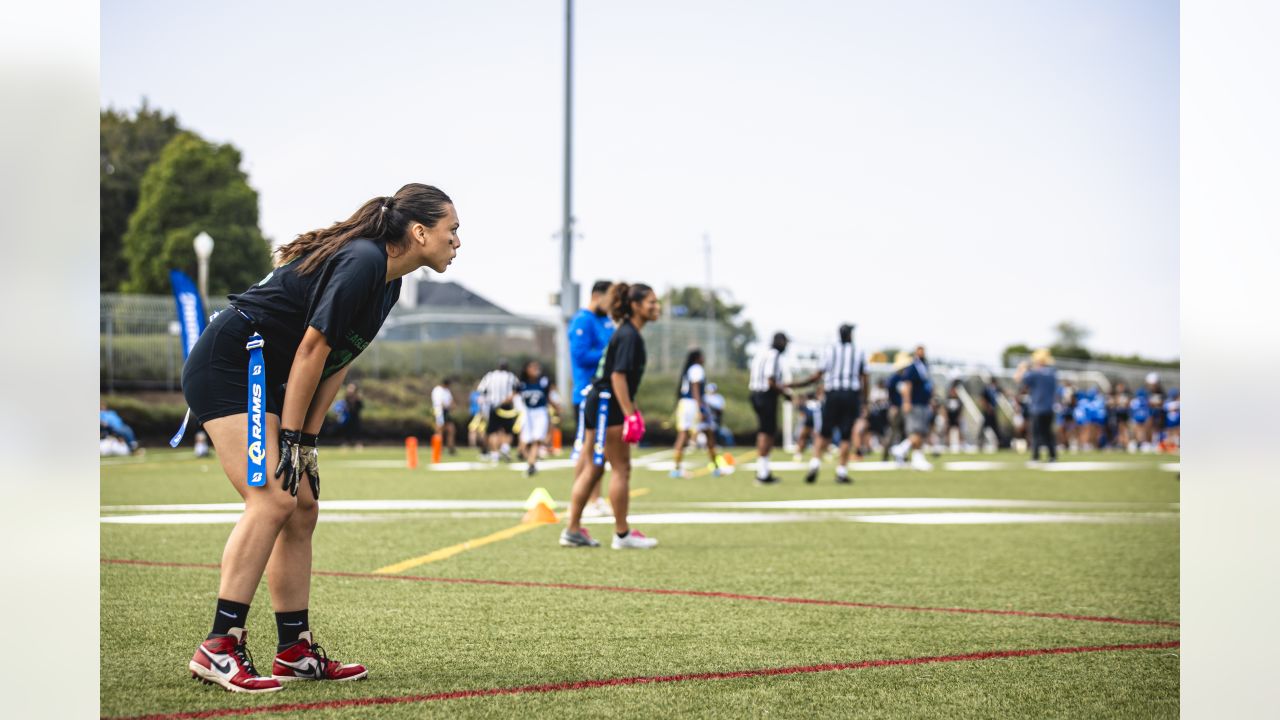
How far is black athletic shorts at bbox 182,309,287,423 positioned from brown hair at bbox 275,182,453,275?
294mm

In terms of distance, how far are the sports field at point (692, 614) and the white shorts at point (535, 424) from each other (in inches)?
254

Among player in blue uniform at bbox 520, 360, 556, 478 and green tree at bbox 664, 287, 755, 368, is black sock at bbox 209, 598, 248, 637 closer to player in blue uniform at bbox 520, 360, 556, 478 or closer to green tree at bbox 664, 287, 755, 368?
player in blue uniform at bbox 520, 360, 556, 478

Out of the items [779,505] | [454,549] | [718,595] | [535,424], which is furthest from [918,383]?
[718,595]

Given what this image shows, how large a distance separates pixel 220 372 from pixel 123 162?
2170 inches

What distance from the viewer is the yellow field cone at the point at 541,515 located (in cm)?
1009

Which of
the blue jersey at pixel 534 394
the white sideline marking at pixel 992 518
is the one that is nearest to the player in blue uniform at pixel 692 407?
the blue jersey at pixel 534 394

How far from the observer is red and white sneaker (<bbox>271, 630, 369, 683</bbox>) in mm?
4145

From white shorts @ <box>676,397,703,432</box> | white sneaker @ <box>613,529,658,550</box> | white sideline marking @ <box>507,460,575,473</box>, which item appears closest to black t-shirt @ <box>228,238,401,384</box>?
white sneaker @ <box>613,529,658,550</box>

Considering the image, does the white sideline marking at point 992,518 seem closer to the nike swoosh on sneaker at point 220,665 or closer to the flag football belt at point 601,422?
the flag football belt at point 601,422

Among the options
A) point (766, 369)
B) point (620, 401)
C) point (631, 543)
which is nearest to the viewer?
point (620, 401)

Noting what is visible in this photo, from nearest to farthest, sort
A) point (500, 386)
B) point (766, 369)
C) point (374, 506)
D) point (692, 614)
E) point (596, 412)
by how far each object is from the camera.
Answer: point (692, 614), point (596, 412), point (374, 506), point (766, 369), point (500, 386)

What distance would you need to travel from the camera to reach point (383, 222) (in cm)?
410

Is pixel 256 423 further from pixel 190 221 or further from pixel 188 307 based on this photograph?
pixel 190 221

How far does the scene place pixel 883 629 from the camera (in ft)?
17.1
